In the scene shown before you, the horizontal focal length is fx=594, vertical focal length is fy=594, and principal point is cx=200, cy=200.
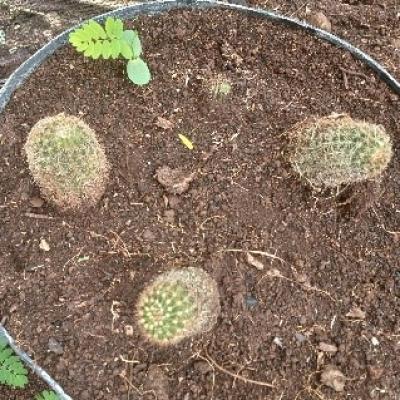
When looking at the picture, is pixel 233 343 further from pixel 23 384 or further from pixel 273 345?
pixel 23 384

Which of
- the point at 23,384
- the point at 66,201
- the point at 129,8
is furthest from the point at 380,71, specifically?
the point at 23,384

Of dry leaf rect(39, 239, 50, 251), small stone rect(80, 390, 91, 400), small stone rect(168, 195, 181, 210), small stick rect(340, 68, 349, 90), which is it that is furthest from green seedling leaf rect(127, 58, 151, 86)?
small stone rect(80, 390, 91, 400)

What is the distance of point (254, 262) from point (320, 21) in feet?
4.38

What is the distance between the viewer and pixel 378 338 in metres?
2.18

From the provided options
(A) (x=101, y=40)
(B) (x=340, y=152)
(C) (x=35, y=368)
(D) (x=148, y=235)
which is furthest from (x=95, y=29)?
(C) (x=35, y=368)

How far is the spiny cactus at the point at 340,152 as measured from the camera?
2.22 m

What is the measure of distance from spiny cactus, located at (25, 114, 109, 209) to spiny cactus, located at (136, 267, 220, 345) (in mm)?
444

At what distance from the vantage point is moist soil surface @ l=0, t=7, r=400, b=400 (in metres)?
2.08

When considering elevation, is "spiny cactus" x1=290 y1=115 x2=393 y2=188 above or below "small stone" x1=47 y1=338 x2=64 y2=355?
above

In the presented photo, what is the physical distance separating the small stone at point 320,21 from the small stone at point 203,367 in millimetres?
1719

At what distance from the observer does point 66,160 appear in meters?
2.12

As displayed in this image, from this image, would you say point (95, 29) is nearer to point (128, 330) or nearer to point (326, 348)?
point (128, 330)

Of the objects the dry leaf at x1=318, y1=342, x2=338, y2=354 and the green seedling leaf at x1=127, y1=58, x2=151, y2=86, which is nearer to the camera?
the dry leaf at x1=318, y1=342, x2=338, y2=354

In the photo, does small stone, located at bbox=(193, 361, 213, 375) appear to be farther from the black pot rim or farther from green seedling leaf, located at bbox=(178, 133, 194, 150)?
the black pot rim
